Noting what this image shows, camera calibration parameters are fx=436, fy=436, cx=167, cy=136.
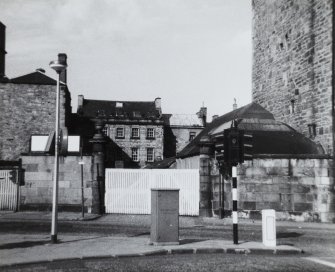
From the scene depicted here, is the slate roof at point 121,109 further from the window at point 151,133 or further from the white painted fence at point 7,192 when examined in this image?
the white painted fence at point 7,192

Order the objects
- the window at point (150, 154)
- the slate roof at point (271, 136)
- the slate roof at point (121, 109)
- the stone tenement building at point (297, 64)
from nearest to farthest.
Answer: the slate roof at point (271, 136) < the stone tenement building at point (297, 64) < the window at point (150, 154) < the slate roof at point (121, 109)

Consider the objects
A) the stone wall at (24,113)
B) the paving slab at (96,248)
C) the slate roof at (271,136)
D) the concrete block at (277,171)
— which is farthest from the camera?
the stone wall at (24,113)

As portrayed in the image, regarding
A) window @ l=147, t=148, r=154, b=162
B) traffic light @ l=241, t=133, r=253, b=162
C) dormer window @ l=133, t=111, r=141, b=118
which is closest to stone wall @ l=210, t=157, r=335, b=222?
traffic light @ l=241, t=133, r=253, b=162

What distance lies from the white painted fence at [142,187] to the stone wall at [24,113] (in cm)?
2198

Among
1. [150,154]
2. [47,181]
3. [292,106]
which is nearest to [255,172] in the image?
[292,106]

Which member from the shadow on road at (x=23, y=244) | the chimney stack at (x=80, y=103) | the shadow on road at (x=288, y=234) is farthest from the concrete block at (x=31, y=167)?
the chimney stack at (x=80, y=103)

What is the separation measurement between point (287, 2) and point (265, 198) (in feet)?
37.6

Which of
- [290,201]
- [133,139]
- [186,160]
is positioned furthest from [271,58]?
[133,139]

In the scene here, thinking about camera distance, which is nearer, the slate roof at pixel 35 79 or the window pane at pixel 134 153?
the slate roof at pixel 35 79

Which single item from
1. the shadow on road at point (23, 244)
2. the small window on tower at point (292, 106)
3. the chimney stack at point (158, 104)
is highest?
the chimney stack at point (158, 104)

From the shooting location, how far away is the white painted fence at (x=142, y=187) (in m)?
18.5

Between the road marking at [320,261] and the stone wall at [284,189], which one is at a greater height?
the stone wall at [284,189]

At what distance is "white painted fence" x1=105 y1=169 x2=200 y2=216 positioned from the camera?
18469mm

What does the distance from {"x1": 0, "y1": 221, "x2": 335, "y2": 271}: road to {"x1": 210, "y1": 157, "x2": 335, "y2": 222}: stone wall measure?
3.82 metres
